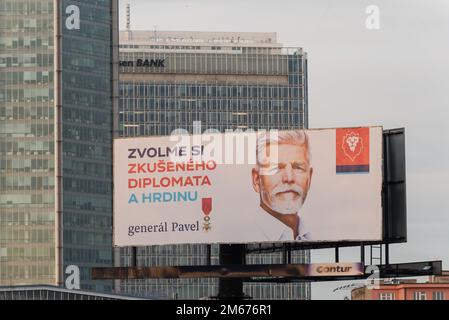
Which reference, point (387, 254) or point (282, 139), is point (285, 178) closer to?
point (282, 139)

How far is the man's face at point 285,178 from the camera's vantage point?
73.5m

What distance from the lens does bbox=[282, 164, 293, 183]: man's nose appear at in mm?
73906

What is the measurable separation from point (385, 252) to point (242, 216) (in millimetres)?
7898

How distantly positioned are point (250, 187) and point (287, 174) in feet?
7.14

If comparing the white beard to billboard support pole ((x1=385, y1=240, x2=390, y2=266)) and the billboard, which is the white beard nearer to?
the billboard

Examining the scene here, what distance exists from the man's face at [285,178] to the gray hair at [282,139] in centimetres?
16

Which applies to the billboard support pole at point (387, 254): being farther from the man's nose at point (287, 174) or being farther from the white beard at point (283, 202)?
the man's nose at point (287, 174)

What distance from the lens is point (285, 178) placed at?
74.2 metres

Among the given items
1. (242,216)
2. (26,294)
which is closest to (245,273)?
(242,216)

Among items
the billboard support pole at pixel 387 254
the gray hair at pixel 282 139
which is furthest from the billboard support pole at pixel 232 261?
the billboard support pole at pixel 387 254

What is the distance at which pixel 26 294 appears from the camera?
177m

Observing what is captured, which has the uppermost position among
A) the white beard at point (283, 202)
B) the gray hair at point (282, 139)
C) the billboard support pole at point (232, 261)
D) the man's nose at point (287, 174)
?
the gray hair at point (282, 139)

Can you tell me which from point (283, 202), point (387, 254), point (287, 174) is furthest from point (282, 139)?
point (387, 254)
